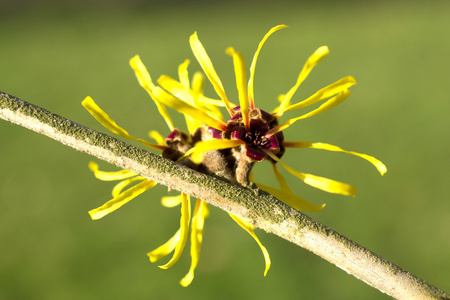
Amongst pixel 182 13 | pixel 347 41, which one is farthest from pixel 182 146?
pixel 182 13

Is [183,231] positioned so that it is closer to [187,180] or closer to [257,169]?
[187,180]

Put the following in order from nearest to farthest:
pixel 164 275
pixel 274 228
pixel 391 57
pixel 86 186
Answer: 1. pixel 274 228
2. pixel 164 275
3. pixel 86 186
4. pixel 391 57

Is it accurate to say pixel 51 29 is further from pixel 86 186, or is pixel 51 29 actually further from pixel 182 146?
pixel 182 146

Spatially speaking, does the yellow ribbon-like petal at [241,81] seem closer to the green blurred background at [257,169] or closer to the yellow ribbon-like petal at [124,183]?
the yellow ribbon-like petal at [124,183]

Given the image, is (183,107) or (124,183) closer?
(183,107)

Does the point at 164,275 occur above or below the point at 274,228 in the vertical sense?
below

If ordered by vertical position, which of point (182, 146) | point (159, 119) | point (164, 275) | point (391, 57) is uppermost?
point (182, 146)

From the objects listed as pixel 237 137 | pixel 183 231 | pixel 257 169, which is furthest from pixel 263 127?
pixel 257 169

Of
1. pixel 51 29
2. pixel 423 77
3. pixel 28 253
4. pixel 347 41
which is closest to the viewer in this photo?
pixel 28 253
